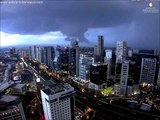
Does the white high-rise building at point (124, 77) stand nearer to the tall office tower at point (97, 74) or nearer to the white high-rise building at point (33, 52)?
the tall office tower at point (97, 74)

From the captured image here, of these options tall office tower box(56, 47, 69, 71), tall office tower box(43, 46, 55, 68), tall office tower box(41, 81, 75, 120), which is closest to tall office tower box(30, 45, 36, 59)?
tall office tower box(43, 46, 55, 68)

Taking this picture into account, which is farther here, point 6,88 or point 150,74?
point 150,74

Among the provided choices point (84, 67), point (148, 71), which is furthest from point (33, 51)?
point (148, 71)

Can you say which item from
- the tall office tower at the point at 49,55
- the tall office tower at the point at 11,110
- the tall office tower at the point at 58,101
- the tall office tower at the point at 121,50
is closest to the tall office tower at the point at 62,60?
the tall office tower at the point at 49,55

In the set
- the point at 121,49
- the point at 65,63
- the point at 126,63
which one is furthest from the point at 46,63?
the point at 126,63

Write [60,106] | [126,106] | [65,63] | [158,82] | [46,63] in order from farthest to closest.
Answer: [46,63] < [65,63] < [158,82] < [126,106] < [60,106]

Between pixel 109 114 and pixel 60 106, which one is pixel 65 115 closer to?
pixel 60 106

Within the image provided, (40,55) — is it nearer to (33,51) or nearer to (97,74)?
(33,51)
